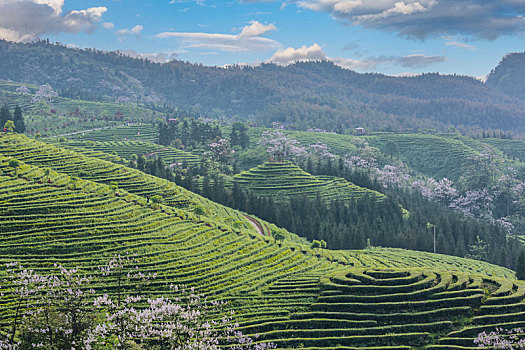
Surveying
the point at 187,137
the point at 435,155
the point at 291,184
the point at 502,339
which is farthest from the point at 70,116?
the point at 502,339

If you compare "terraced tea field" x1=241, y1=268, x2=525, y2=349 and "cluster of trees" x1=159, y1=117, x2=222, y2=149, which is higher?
"cluster of trees" x1=159, y1=117, x2=222, y2=149

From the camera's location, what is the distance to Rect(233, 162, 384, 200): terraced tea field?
111469 mm

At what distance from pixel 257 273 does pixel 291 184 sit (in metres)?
63.1

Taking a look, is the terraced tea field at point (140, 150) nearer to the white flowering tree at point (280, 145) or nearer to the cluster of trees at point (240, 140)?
the cluster of trees at point (240, 140)

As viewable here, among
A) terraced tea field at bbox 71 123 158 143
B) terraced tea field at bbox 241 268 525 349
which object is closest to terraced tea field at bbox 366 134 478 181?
terraced tea field at bbox 71 123 158 143

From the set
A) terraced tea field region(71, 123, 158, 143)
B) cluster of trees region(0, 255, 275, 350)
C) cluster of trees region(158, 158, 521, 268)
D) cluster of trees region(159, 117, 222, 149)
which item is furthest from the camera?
cluster of trees region(159, 117, 222, 149)

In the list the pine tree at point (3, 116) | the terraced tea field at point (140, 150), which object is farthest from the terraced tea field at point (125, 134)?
the pine tree at point (3, 116)

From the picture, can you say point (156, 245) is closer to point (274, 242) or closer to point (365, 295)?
point (274, 242)

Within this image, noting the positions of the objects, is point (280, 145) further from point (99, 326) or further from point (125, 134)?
point (99, 326)

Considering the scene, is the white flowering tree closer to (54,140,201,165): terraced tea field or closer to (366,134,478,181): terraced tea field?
(54,140,201,165): terraced tea field

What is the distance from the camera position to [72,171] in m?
77.4

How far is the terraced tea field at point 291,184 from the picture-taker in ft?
366

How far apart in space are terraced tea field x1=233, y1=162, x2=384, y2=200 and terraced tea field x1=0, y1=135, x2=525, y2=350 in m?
45.3

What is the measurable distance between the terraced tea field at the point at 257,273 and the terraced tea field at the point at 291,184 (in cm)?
4533
